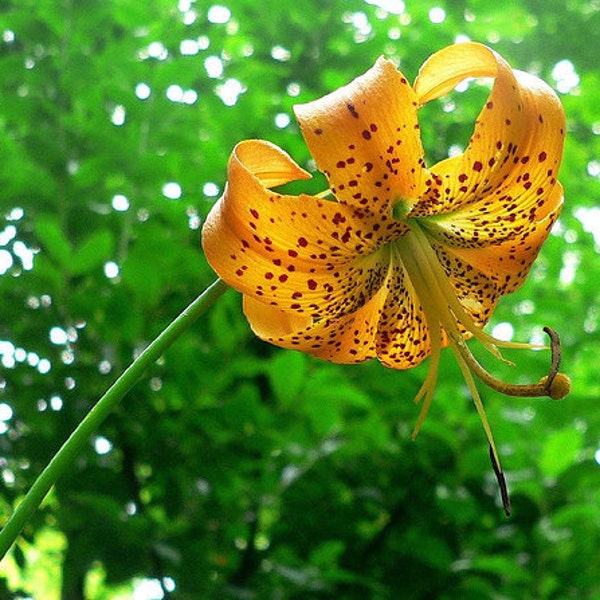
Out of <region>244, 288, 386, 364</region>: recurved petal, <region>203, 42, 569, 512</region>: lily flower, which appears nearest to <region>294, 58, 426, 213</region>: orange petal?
<region>203, 42, 569, 512</region>: lily flower

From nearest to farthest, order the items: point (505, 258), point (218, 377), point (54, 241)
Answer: point (505, 258) → point (54, 241) → point (218, 377)

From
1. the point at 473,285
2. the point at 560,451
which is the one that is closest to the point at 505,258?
the point at 473,285

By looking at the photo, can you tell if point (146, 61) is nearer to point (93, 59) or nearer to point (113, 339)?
point (93, 59)

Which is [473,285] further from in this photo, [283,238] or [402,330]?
[283,238]

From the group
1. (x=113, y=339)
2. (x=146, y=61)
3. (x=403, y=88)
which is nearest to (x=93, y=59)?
(x=146, y=61)

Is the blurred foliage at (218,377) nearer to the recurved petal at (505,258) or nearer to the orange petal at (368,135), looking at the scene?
the recurved petal at (505,258)

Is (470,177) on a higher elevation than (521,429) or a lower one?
higher

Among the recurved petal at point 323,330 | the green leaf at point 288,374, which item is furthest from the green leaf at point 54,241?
the recurved petal at point 323,330
